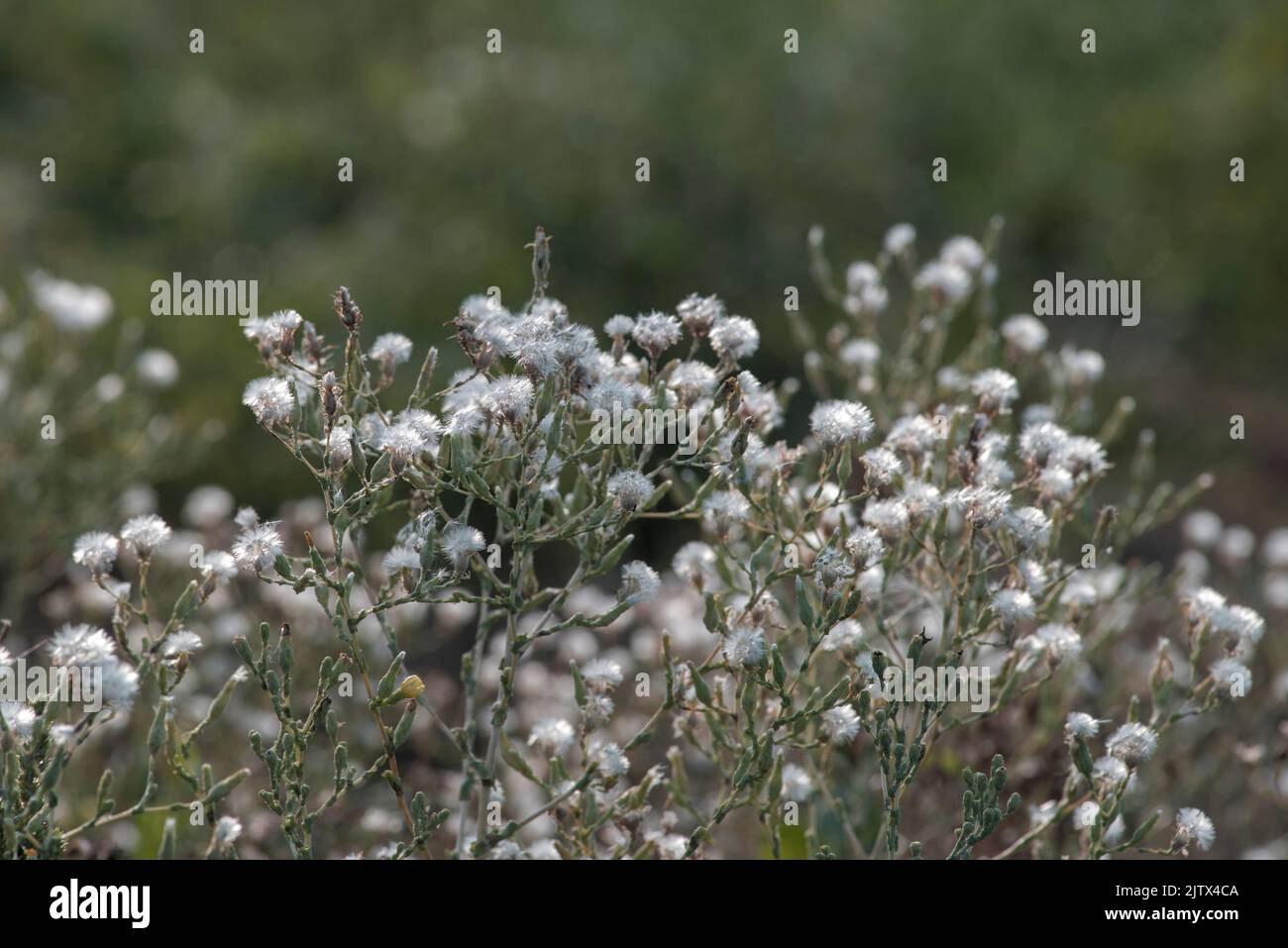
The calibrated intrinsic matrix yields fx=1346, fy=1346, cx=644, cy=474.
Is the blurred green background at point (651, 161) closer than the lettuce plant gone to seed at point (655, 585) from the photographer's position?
No

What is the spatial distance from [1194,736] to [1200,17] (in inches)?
336

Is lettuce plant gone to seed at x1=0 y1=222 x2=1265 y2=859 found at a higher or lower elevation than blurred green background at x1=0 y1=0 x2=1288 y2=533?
lower

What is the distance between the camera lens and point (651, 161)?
23.9 ft

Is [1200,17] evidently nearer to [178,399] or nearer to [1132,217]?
[1132,217]

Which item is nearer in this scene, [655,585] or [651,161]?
[655,585]

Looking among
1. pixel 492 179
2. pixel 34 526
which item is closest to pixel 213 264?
pixel 492 179

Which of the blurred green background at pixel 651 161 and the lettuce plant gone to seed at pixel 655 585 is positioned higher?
the blurred green background at pixel 651 161

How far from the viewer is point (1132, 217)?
8.45 meters

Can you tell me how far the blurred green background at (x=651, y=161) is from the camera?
7.03 meters

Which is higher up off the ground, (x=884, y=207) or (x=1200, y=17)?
(x=1200, y=17)

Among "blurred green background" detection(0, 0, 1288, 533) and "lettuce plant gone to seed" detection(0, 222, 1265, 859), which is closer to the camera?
"lettuce plant gone to seed" detection(0, 222, 1265, 859)

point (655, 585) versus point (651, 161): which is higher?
point (651, 161)

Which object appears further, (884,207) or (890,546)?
(884,207)

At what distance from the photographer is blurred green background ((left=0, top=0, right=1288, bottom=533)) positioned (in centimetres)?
703
